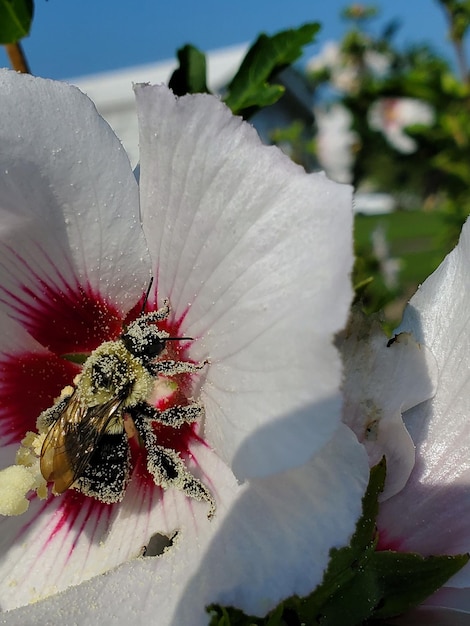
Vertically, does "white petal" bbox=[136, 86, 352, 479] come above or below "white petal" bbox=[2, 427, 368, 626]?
above

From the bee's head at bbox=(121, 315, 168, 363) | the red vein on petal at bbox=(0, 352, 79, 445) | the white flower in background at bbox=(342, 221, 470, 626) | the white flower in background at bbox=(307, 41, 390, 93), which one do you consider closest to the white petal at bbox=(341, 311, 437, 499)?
the white flower in background at bbox=(342, 221, 470, 626)

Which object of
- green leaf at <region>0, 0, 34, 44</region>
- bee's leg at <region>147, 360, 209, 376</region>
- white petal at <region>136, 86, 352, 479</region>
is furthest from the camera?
green leaf at <region>0, 0, 34, 44</region>

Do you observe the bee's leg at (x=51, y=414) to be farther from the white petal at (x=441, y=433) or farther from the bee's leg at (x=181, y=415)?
the white petal at (x=441, y=433)

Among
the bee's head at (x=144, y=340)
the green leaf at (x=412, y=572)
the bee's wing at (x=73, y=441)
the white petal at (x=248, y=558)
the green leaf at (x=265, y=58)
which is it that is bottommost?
the green leaf at (x=412, y=572)

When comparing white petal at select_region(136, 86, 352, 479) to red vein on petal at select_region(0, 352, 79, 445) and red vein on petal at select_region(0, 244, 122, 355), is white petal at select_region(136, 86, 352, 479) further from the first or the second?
red vein on petal at select_region(0, 352, 79, 445)

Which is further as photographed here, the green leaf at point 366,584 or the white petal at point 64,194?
the white petal at point 64,194

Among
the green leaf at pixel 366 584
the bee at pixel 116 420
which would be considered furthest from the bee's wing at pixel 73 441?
the green leaf at pixel 366 584
